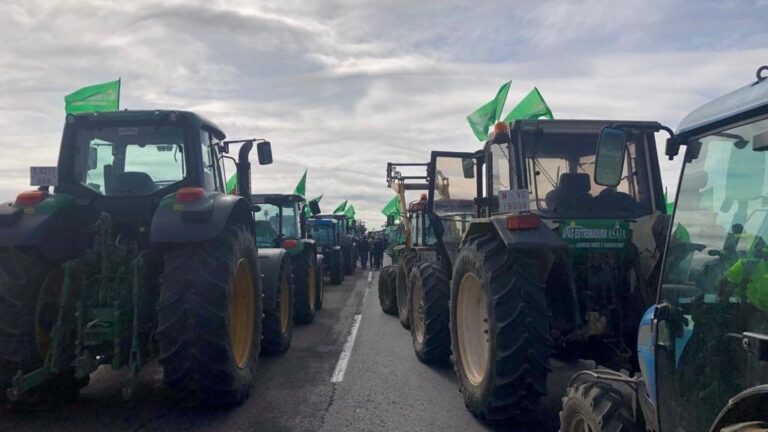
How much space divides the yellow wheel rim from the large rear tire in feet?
11.0

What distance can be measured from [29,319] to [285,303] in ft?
13.5

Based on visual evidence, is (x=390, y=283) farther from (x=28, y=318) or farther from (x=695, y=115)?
(x=695, y=115)

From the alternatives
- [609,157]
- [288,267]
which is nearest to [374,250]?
[288,267]

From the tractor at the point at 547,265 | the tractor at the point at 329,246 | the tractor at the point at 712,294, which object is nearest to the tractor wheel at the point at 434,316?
the tractor at the point at 547,265

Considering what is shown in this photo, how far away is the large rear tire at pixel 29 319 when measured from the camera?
5.37 metres

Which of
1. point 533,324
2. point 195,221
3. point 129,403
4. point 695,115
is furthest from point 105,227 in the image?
point 695,115

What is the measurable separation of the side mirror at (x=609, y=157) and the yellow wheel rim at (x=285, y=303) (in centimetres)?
628

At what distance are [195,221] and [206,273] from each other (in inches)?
18.2

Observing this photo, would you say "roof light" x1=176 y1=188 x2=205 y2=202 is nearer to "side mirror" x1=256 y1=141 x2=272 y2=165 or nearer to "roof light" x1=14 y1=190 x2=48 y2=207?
"roof light" x1=14 y1=190 x2=48 y2=207

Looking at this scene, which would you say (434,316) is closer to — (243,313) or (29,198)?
(243,313)

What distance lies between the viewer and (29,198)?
5934 mm

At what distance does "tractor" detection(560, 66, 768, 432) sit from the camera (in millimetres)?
2350

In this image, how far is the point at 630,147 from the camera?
6.44m

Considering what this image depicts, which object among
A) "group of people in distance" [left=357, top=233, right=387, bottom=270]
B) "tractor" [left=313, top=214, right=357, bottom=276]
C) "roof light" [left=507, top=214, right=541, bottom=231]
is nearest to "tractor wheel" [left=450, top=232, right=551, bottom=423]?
"roof light" [left=507, top=214, right=541, bottom=231]
